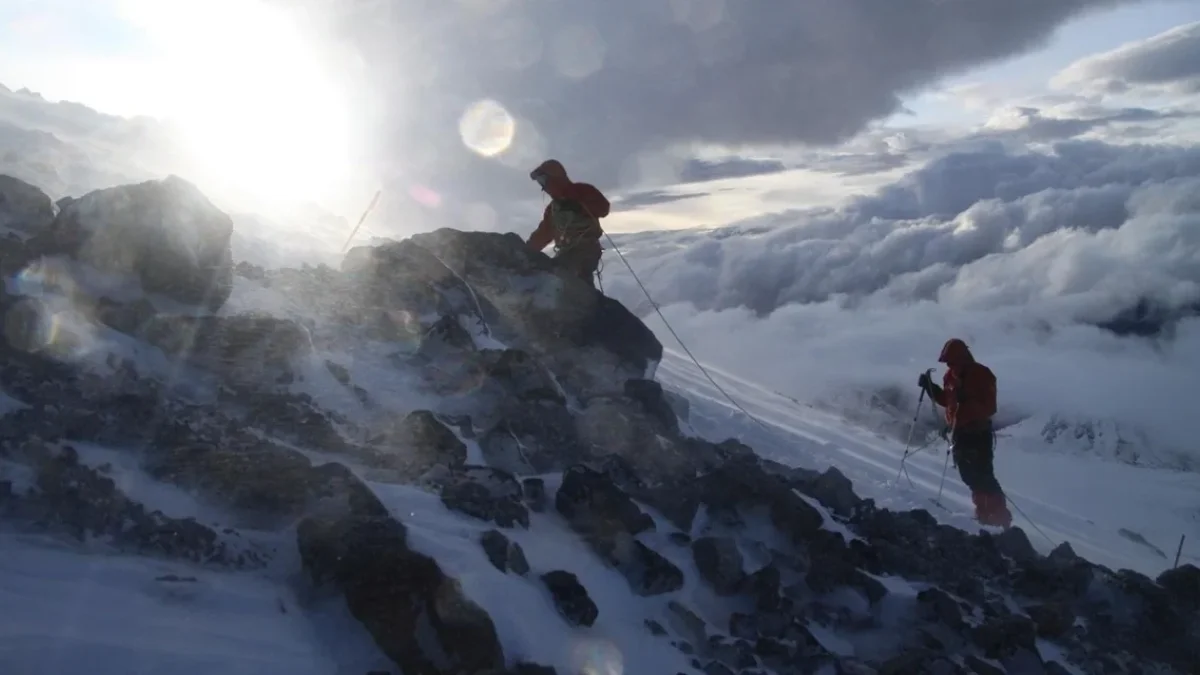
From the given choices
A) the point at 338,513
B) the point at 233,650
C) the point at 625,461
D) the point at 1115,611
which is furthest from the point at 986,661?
the point at 233,650

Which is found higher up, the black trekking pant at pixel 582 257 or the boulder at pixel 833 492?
the black trekking pant at pixel 582 257

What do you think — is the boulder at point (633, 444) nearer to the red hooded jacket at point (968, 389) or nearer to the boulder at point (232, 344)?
the boulder at point (232, 344)

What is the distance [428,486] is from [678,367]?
11.9 meters

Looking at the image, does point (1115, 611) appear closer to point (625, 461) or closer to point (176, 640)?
point (625, 461)

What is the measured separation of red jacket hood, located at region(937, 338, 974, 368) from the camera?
1382 centimetres

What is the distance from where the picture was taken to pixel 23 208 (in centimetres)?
1057

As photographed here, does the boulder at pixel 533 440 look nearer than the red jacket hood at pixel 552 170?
Yes

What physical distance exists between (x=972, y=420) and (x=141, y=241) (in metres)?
11.5

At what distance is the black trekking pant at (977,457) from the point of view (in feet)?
46.2

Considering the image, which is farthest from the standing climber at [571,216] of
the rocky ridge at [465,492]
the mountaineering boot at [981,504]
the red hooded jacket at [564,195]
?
the mountaineering boot at [981,504]

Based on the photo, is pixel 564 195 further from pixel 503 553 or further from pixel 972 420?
pixel 503 553

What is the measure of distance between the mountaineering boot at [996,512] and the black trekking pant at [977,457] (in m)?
0.09

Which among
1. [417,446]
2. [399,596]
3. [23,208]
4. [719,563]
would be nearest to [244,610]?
[399,596]

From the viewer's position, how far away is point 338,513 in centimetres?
682
